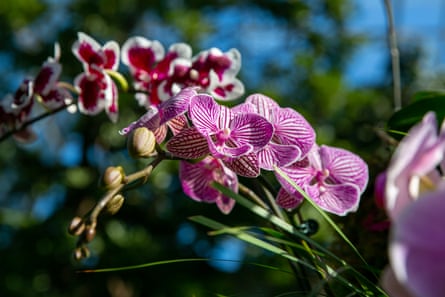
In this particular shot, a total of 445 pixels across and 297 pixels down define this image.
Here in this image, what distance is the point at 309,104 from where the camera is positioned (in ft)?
11.0

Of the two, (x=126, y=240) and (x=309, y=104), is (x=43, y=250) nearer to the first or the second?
(x=126, y=240)

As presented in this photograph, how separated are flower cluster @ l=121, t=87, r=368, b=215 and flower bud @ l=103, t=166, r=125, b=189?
0.08 feet

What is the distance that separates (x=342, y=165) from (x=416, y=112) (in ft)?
0.23

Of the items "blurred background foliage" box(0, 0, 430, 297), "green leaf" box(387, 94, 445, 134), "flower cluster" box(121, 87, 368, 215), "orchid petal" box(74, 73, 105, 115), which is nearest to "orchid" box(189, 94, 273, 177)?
"flower cluster" box(121, 87, 368, 215)

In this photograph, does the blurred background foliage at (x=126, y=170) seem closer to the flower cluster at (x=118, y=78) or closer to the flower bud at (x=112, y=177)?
the flower cluster at (x=118, y=78)

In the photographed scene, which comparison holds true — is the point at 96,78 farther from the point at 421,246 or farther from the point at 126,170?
the point at 126,170

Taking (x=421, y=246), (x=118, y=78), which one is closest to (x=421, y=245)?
(x=421, y=246)

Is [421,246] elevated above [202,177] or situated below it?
above

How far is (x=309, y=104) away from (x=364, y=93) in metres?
0.31

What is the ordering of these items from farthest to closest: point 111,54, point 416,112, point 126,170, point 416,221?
1. point 126,170
2. point 111,54
3. point 416,112
4. point 416,221

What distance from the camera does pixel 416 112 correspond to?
1.32 feet

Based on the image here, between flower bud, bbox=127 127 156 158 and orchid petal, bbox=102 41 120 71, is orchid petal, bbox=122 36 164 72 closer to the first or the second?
orchid petal, bbox=102 41 120 71

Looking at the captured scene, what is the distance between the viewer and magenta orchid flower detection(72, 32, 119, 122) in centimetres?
51

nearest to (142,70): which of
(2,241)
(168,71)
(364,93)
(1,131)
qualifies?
(168,71)
